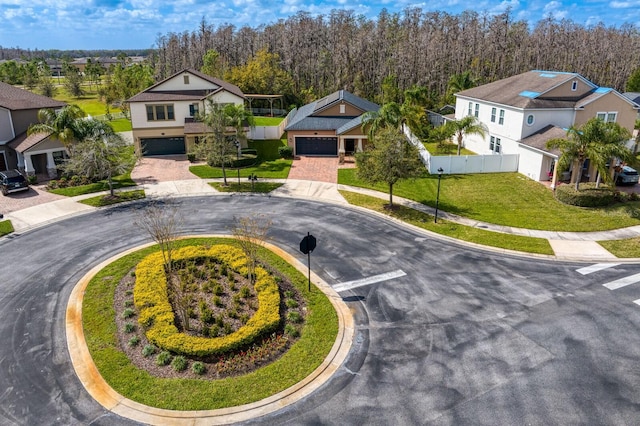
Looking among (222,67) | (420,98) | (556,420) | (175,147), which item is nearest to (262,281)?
(556,420)

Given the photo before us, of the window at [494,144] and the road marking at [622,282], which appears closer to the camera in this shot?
the road marking at [622,282]

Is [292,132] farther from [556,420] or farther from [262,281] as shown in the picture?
[556,420]

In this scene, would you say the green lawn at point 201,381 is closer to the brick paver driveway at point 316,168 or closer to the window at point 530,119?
the brick paver driveway at point 316,168

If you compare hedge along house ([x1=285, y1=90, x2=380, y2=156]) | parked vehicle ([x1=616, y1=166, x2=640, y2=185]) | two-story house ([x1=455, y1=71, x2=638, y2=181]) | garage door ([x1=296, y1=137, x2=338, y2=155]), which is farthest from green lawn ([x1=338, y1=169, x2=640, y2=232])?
garage door ([x1=296, y1=137, x2=338, y2=155])

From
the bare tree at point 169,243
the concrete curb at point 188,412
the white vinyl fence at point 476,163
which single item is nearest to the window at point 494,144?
the white vinyl fence at point 476,163

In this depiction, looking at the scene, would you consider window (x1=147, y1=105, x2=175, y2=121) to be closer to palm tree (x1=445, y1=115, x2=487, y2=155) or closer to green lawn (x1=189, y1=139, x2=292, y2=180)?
green lawn (x1=189, y1=139, x2=292, y2=180)

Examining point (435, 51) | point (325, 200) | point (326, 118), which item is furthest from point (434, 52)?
point (325, 200)
